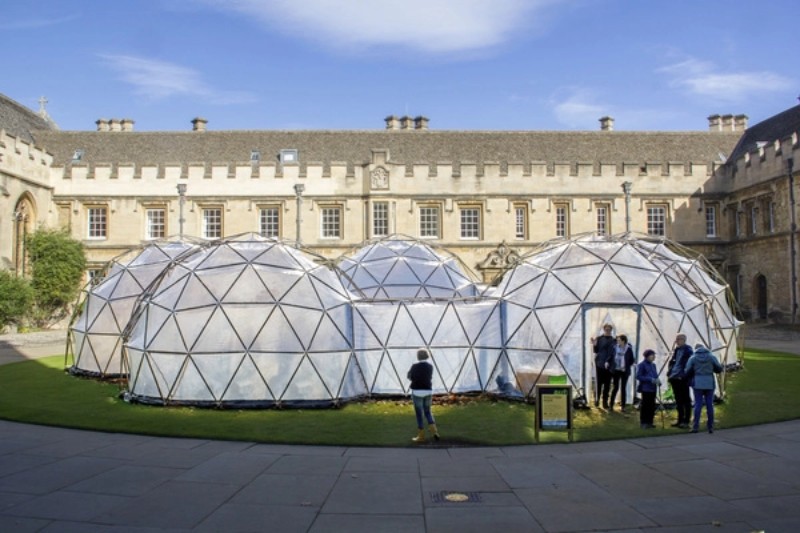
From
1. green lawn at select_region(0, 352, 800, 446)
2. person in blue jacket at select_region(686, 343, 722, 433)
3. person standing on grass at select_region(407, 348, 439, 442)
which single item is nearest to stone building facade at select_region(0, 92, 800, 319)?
green lawn at select_region(0, 352, 800, 446)

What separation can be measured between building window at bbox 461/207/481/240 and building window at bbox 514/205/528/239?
2.26m

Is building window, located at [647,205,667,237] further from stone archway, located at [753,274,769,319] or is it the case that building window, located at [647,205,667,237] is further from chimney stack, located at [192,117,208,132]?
chimney stack, located at [192,117,208,132]

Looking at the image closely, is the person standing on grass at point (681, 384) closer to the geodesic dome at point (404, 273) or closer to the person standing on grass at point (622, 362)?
the person standing on grass at point (622, 362)

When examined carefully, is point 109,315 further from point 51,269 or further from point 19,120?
point 19,120

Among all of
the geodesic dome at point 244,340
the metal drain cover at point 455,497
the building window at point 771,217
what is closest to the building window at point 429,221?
the building window at point 771,217

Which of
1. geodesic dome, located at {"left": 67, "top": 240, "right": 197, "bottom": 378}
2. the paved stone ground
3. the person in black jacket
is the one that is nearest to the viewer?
the paved stone ground

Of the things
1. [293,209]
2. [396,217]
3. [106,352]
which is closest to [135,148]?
[293,209]

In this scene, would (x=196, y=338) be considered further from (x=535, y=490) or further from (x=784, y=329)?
(x=784, y=329)

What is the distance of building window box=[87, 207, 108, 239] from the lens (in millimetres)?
39469

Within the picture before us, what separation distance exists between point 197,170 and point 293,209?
6.11m

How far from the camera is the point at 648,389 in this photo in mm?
12906

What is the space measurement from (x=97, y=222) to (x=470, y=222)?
22221 mm

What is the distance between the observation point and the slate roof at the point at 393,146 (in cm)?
4247

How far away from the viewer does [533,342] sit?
54.1 feet
